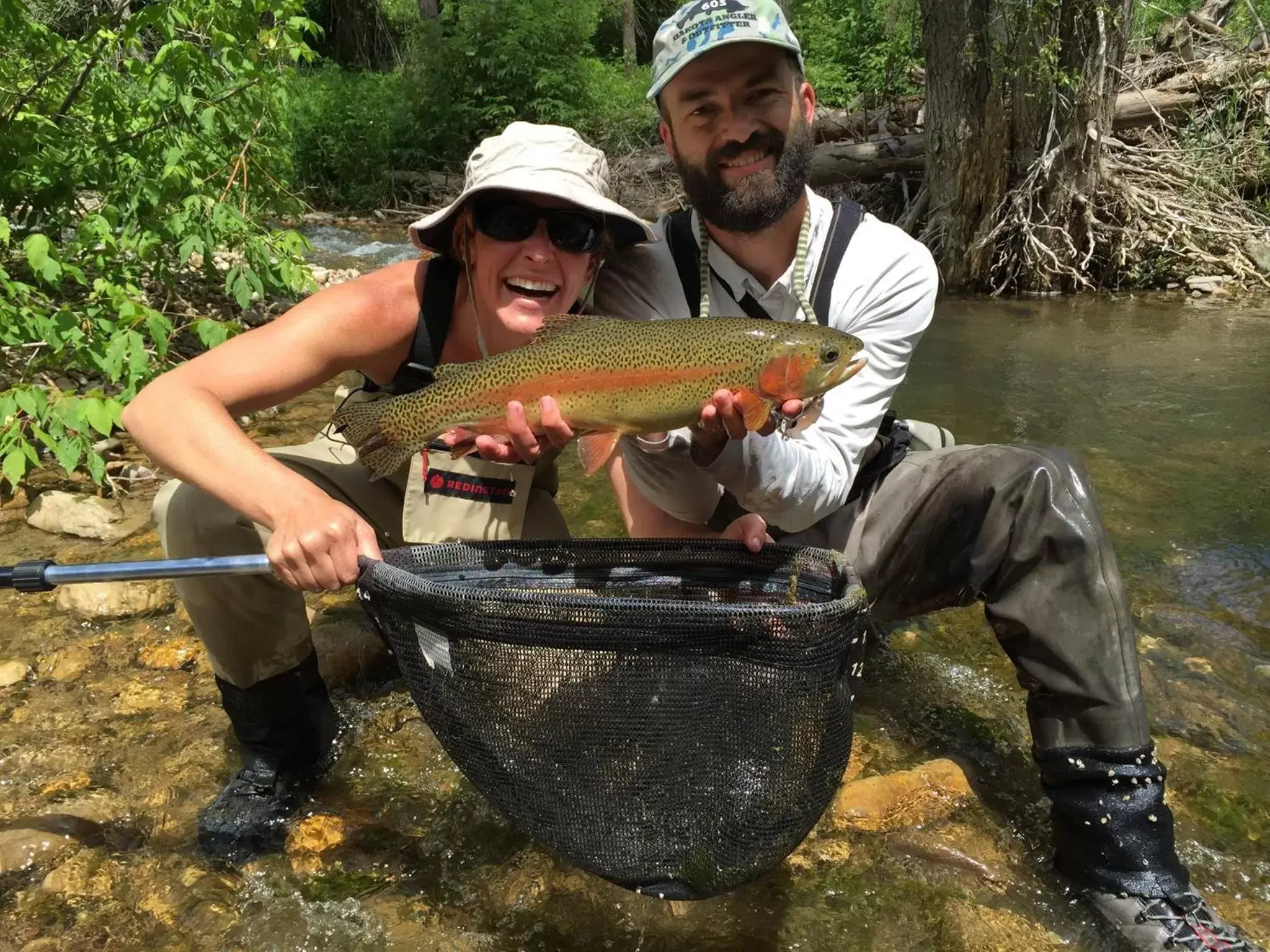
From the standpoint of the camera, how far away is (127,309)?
446cm

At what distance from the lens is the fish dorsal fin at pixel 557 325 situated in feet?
8.48

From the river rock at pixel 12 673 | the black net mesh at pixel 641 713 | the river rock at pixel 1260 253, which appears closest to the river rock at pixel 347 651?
the river rock at pixel 12 673

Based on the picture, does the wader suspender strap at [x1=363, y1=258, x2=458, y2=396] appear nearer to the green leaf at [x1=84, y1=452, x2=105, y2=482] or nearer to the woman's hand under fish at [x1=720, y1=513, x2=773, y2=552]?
the woman's hand under fish at [x1=720, y1=513, x2=773, y2=552]

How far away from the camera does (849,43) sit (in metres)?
22.4

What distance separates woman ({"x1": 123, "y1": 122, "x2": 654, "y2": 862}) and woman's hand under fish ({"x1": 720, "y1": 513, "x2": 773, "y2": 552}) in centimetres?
56

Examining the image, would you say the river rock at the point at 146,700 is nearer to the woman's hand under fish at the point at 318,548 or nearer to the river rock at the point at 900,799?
the woman's hand under fish at the point at 318,548

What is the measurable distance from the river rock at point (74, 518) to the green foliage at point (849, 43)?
14.4 m

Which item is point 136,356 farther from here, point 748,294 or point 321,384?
point 748,294

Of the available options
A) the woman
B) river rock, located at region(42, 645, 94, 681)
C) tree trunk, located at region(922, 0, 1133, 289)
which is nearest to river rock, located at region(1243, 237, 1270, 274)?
tree trunk, located at region(922, 0, 1133, 289)

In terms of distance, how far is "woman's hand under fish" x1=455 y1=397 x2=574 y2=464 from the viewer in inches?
99.3

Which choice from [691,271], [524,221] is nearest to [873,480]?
[691,271]

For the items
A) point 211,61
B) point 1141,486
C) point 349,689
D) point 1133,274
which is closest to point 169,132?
point 211,61

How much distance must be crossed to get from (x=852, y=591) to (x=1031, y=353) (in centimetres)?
707

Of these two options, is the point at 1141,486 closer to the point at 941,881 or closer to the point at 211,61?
the point at 941,881
